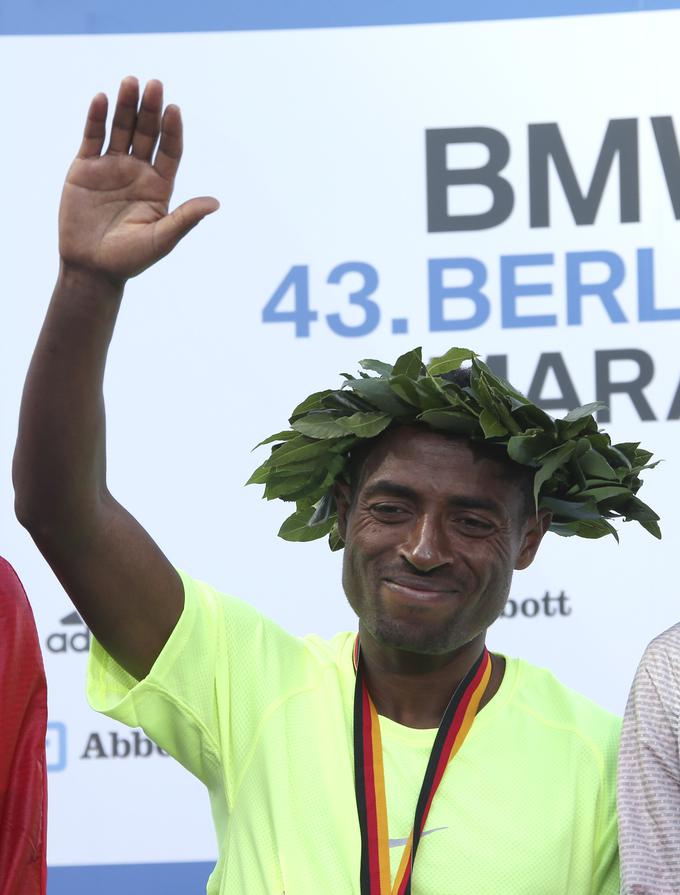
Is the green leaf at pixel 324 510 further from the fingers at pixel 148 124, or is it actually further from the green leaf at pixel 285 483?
the fingers at pixel 148 124

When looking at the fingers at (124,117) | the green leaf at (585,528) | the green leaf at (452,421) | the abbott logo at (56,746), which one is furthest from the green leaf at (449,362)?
the abbott logo at (56,746)

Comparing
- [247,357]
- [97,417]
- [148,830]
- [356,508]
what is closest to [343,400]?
[356,508]

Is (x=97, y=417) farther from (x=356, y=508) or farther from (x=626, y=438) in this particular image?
(x=626, y=438)

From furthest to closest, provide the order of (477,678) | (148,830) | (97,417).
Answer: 1. (148,830)
2. (477,678)
3. (97,417)

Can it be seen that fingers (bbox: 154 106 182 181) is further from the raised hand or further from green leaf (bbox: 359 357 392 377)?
green leaf (bbox: 359 357 392 377)

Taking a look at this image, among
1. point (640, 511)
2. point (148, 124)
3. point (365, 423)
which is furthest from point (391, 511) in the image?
point (148, 124)

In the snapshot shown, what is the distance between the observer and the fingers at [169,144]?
7.21 feet

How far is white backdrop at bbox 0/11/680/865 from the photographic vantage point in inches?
141

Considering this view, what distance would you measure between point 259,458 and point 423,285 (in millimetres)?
592

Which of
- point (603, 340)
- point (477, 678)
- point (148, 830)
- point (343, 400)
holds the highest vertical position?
point (603, 340)

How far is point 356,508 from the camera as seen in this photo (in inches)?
99.3

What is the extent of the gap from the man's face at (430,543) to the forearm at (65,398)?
1.62 feet

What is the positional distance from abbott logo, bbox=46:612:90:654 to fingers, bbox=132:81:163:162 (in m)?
1.66

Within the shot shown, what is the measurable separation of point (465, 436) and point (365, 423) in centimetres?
17
